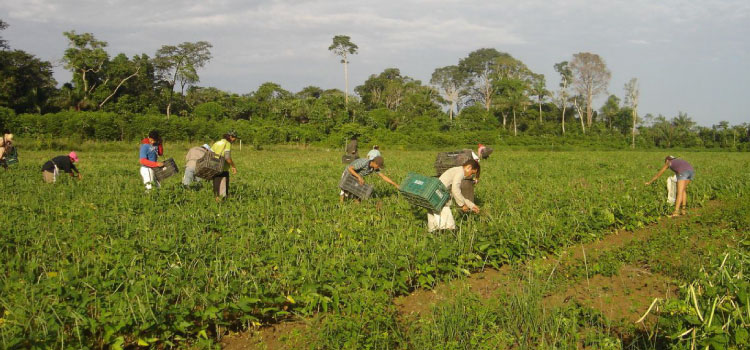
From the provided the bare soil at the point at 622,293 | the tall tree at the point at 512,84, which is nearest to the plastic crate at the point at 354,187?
the bare soil at the point at 622,293

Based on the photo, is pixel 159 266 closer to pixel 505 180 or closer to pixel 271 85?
pixel 505 180

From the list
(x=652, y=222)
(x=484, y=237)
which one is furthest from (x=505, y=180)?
(x=484, y=237)

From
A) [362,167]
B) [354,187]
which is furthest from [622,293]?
A: [354,187]

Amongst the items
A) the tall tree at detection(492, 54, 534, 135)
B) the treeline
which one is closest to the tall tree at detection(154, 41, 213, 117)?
the treeline

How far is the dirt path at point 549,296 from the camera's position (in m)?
4.54

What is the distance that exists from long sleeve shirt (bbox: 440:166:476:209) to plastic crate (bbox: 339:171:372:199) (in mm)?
2586

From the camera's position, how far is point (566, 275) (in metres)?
6.14

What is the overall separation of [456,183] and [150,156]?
6371 millimetres

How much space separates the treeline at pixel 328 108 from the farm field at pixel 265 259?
2723 centimetres

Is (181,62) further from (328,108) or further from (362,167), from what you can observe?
(362,167)

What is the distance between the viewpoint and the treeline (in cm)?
3638

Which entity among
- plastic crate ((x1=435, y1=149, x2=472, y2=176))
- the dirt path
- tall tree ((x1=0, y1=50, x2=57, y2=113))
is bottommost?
the dirt path

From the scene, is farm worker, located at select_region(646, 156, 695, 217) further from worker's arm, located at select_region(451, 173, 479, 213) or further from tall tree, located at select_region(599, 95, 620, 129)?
tall tree, located at select_region(599, 95, 620, 129)

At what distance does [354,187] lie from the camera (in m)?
9.73
